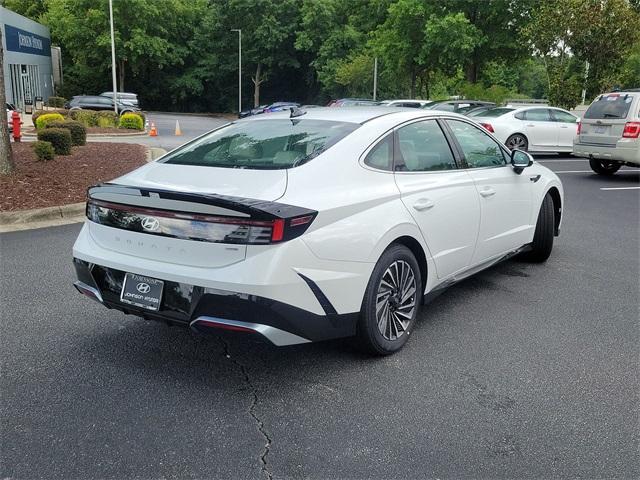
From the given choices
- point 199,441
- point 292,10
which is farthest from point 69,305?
point 292,10

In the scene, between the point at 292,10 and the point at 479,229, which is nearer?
the point at 479,229

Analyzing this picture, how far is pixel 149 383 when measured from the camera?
342 centimetres

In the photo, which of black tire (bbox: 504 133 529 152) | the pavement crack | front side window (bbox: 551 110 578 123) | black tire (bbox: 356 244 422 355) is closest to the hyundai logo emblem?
the pavement crack

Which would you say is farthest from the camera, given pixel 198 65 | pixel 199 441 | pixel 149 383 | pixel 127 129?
pixel 198 65

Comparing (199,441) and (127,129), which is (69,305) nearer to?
(199,441)

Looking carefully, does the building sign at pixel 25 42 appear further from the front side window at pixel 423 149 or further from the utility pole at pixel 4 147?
the front side window at pixel 423 149

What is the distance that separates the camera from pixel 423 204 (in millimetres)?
3986

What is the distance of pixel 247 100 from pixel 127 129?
122ft

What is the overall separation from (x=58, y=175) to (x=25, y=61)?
34.3 meters

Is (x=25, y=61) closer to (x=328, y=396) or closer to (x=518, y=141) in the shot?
(x=518, y=141)

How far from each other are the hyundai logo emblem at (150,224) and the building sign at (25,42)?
36.0 m

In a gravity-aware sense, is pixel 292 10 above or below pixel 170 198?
above

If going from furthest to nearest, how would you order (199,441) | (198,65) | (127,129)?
(198,65) → (127,129) → (199,441)

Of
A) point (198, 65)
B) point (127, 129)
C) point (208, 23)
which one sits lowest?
point (127, 129)
